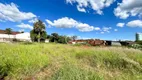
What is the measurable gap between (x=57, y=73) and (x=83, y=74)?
0.81m

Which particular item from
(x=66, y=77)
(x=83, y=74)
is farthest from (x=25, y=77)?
(x=83, y=74)

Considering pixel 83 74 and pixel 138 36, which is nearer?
pixel 83 74

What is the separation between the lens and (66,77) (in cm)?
456

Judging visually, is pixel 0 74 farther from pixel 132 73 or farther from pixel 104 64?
pixel 132 73

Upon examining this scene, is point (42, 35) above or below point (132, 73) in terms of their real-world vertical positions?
above

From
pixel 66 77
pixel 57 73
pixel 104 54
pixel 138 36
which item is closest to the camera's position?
pixel 66 77

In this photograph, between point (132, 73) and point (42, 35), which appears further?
point (42, 35)

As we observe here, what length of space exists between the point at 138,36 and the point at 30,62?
59244 mm

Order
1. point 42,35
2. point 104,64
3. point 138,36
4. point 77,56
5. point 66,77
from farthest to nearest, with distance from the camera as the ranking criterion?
point 138,36 → point 42,35 → point 77,56 → point 104,64 → point 66,77

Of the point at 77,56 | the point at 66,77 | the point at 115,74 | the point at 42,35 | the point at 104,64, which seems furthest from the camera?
the point at 42,35

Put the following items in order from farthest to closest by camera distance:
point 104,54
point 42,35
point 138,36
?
point 138,36 < point 42,35 < point 104,54

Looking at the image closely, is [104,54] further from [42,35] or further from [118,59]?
[42,35]

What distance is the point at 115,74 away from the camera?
5.48m

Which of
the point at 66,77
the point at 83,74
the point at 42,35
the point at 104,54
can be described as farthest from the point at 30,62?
the point at 42,35
